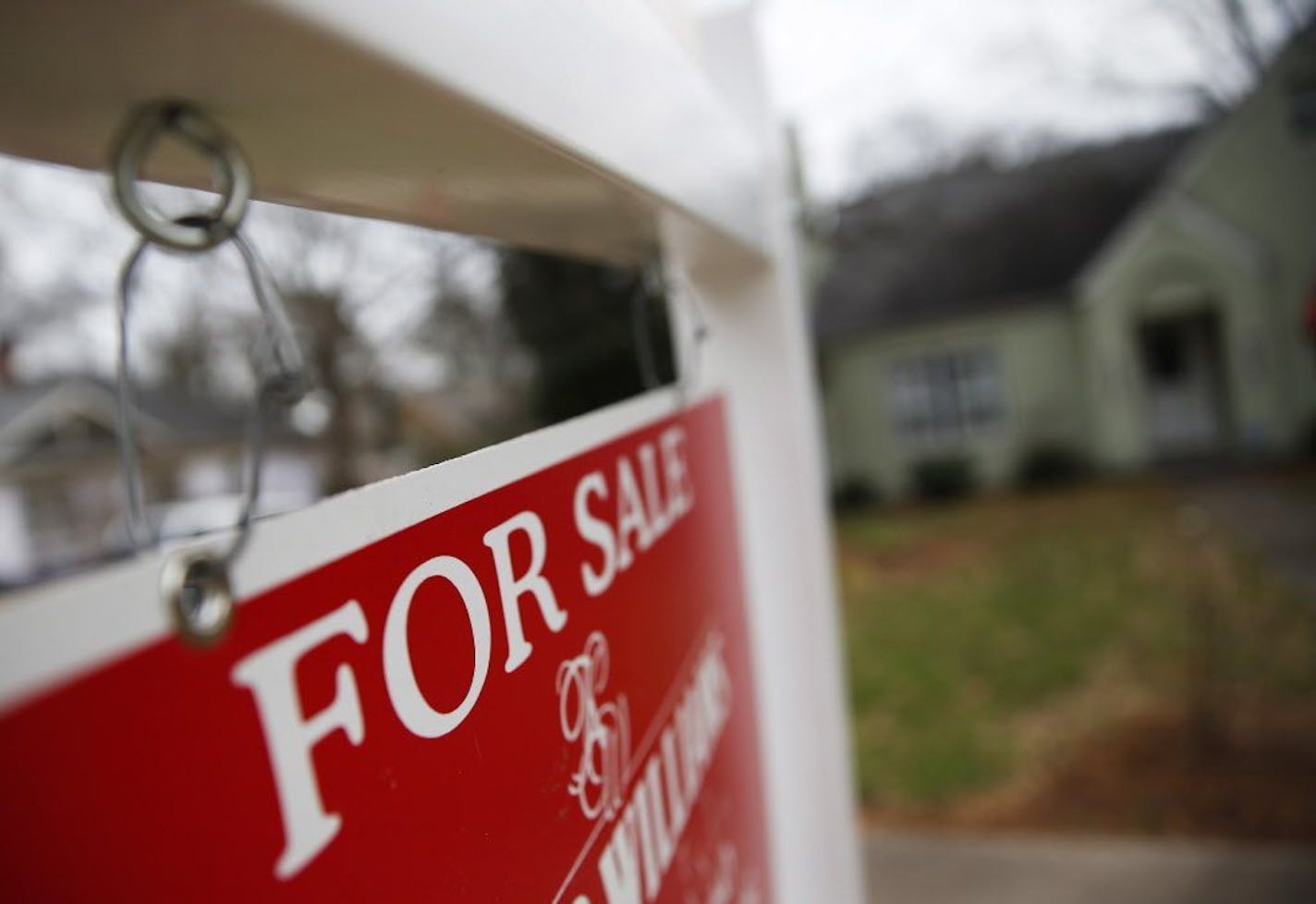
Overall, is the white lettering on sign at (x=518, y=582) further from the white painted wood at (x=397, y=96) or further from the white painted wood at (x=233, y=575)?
the white painted wood at (x=397, y=96)

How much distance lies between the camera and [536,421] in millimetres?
13219

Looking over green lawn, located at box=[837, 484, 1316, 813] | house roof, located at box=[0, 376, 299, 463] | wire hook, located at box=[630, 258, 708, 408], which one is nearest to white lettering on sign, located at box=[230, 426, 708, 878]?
wire hook, located at box=[630, 258, 708, 408]

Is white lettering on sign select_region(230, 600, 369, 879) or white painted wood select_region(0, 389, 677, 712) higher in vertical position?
white painted wood select_region(0, 389, 677, 712)

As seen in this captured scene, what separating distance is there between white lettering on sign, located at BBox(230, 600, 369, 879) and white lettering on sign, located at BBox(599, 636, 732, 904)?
0.45 metres

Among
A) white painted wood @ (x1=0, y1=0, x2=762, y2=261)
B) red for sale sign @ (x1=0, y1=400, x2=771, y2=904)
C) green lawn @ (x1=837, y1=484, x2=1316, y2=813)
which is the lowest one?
green lawn @ (x1=837, y1=484, x2=1316, y2=813)

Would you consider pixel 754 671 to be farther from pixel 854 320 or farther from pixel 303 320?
pixel 854 320

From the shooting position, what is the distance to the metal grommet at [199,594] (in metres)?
0.41

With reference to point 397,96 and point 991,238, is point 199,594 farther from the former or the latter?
point 991,238

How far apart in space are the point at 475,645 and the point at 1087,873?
18.2ft

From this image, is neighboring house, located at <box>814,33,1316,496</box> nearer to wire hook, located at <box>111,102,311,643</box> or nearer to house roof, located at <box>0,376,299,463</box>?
house roof, located at <box>0,376,299,463</box>

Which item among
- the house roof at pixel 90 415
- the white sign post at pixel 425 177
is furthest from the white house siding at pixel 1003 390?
the white sign post at pixel 425 177

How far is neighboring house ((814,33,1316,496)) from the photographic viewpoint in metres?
17.7

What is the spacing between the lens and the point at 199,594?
45 cm

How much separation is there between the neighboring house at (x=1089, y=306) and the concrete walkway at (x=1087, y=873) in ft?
40.4
